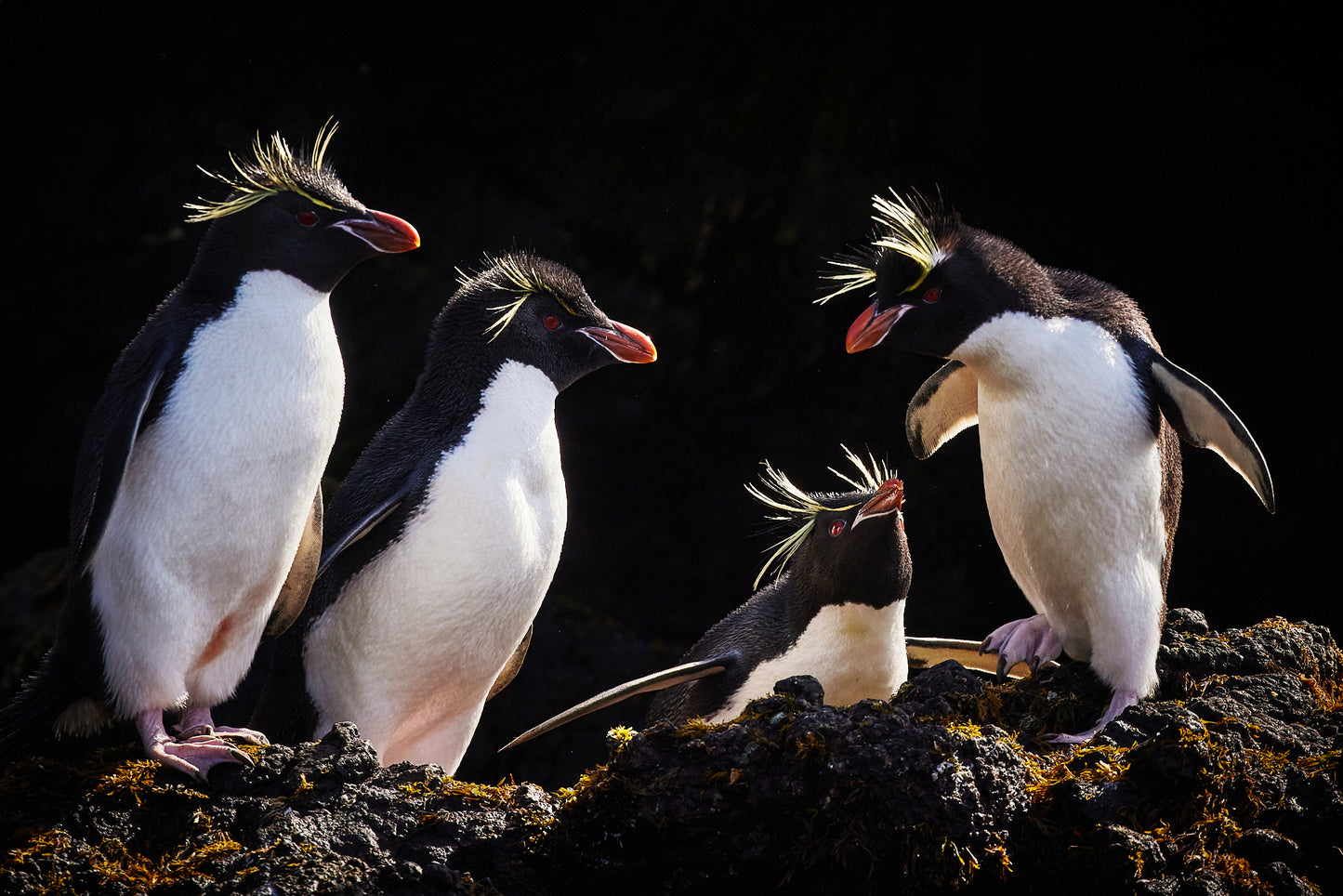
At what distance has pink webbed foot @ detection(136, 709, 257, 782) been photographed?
229 centimetres

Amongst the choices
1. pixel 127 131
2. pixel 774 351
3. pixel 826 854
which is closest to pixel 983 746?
pixel 826 854

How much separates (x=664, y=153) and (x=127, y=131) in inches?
87.3

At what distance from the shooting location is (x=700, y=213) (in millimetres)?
4742

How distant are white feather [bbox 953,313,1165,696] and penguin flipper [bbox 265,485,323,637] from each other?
1.82 metres

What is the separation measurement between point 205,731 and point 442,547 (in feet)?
2.29

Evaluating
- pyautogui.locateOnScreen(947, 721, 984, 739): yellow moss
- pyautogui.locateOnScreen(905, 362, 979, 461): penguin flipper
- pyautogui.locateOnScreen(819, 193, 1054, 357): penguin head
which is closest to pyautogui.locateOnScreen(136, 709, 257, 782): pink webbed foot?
pyautogui.locateOnScreen(947, 721, 984, 739): yellow moss

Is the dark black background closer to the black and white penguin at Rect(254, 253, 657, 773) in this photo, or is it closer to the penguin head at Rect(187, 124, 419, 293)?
the black and white penguin at Rect(254, 253, 657, 773)

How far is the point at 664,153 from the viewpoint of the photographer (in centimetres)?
476

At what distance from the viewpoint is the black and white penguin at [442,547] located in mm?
2887

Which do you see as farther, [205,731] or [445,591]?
[445,591]

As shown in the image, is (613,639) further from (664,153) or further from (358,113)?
(358,113)

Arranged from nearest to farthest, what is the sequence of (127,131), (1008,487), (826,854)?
(826,854) → (1008,487) → (127,131)

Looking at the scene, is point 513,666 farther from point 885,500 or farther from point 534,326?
point 885,500

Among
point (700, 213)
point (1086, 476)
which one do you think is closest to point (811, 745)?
point (1086, 476)
